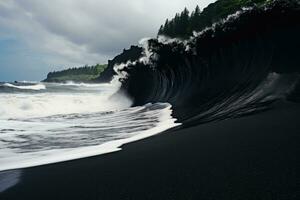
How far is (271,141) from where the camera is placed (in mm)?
2965

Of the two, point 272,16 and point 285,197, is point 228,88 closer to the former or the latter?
point 272,16

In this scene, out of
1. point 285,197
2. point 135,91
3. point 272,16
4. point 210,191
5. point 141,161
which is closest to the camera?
point 285,197

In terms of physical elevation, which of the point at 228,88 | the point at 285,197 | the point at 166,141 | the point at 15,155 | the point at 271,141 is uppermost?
the point at 228,88

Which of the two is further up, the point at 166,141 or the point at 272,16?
the point at 272,16

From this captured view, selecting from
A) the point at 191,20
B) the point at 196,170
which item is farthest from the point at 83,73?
the point at 196,170

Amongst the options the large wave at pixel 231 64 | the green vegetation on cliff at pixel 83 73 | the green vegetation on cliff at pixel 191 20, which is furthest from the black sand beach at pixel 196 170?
the green vegetation on cliff at pixel 83 73

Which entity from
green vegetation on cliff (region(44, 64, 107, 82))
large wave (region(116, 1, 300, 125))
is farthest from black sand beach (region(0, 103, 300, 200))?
green vegetation on cliff (region(44, 64, 107, 82))

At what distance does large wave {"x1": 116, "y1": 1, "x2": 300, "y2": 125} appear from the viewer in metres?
5.82

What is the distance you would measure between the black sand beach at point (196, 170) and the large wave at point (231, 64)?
128cm

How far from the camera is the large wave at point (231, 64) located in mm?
5824

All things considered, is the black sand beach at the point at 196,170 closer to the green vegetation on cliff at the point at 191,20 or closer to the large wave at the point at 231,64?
the large wave at the point at 231,64

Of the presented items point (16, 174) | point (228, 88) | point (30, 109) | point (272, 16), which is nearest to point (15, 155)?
point (16, 174)

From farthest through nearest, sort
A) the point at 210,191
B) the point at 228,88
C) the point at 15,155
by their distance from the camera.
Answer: the point at 228,88 → the point at 15,155 → the point at 210,191

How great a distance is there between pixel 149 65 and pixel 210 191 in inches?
551
